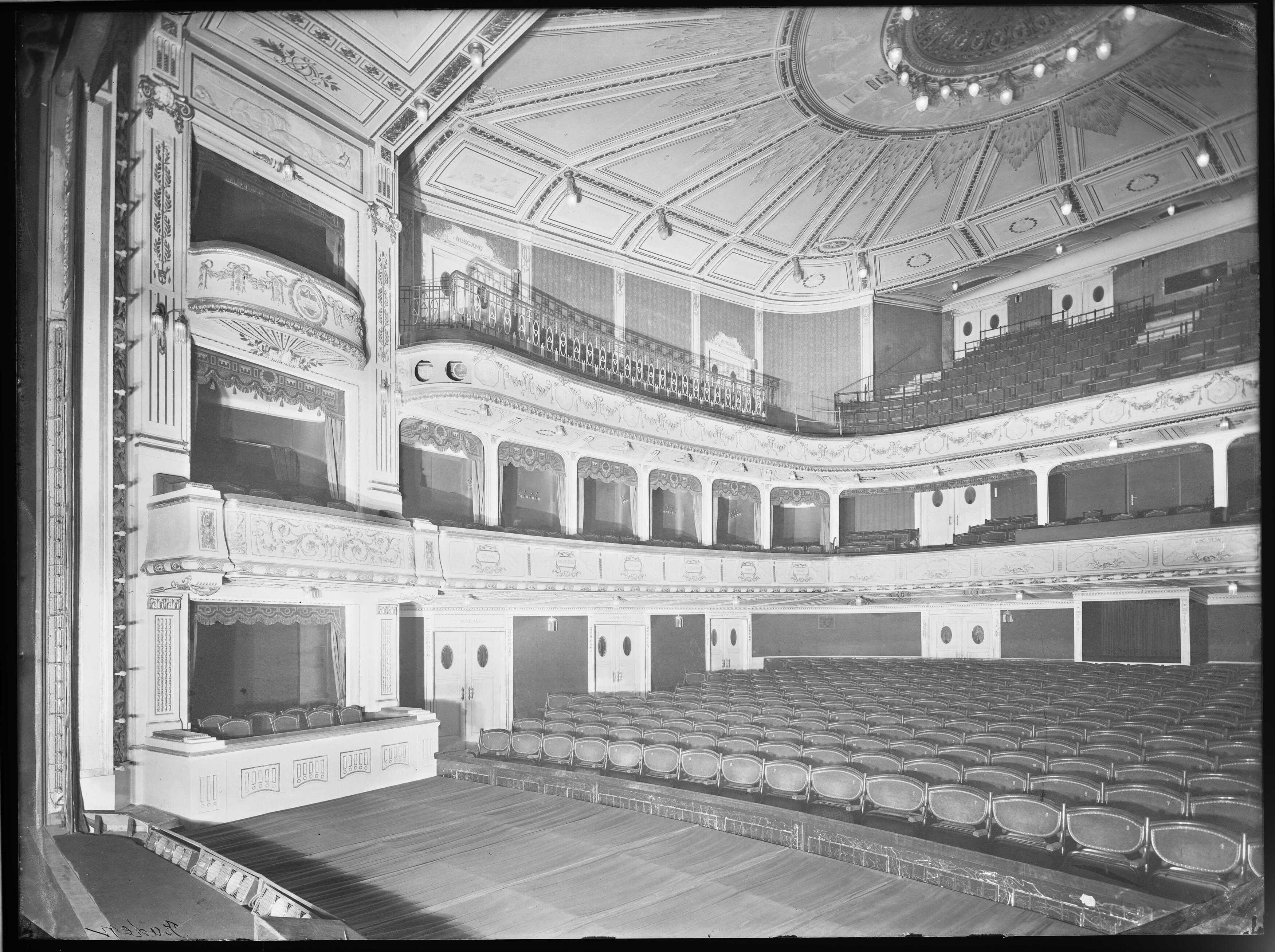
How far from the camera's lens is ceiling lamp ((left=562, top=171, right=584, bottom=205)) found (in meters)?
5.44

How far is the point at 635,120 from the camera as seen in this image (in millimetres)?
5219

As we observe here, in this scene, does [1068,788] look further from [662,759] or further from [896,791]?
[662,759]

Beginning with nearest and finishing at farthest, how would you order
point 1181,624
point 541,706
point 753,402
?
point 1181,624
point 541,706
point 753,402

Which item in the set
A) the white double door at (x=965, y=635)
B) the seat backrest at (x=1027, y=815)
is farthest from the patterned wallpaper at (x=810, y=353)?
the seat backrest at (x=1027, y=815)

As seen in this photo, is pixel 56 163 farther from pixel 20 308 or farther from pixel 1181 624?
pixel 1181 624

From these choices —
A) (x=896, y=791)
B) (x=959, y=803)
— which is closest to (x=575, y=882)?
(x=896, y=791)

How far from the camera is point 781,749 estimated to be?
189 inches

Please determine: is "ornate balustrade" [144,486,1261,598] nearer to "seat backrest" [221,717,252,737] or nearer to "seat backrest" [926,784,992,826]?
"seat backrest" [221,717,252,737]

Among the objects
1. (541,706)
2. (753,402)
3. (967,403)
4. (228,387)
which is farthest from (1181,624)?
(228,387)

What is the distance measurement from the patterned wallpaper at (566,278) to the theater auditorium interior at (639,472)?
28 mm

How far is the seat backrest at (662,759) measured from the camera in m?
4.93

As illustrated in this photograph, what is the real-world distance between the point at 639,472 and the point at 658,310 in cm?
123

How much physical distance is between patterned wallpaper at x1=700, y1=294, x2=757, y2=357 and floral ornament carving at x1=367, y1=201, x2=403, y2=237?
224 centimetres

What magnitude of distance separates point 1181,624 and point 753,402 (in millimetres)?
3161
